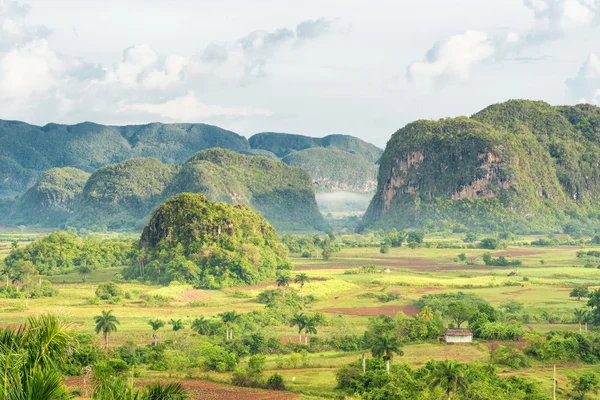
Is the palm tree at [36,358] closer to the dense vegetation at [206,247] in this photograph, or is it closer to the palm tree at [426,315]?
the palm tree at [426,315]

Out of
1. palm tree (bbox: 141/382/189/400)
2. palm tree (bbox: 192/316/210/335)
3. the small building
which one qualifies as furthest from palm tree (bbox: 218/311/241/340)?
palm tree (bbox: 141/382/189/400)

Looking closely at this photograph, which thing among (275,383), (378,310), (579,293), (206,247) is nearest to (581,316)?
(579,293)

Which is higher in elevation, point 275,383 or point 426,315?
point 426,315

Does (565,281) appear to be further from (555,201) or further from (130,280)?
(555,201)

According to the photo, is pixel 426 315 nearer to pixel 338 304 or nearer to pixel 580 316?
pixel 580 316

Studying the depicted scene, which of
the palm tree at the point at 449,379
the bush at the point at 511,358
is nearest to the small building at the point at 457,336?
the bush at the point at 511,358

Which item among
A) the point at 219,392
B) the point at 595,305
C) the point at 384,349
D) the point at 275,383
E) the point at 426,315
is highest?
the point at 595,305

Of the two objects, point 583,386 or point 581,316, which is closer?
point 583,386
